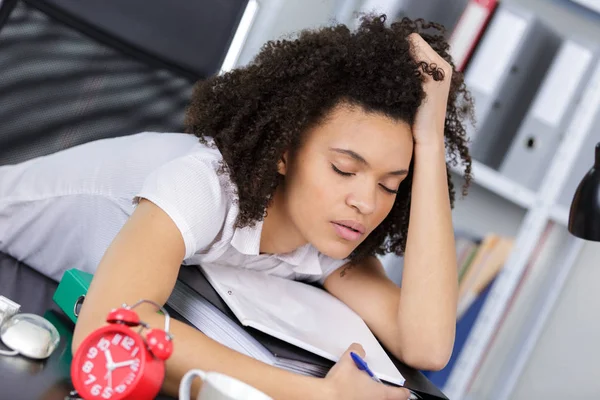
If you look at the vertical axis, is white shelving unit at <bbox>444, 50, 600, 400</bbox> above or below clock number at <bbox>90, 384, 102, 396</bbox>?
above

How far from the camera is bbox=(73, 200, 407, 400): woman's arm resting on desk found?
69 cm

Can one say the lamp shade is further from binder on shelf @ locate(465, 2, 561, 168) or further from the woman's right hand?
binder on shelf @ locate(465, 2, 561, 168)

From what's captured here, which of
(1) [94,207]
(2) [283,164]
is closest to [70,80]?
(1) [94,207]

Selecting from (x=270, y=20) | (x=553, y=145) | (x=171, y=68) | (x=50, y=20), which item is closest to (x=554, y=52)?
(x=553, y=145)

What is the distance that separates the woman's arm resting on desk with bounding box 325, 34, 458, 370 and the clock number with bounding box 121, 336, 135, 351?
0.60 metres

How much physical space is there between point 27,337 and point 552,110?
1.63m

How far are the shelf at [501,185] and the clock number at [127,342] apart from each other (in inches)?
59.4

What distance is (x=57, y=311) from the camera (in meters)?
0.82

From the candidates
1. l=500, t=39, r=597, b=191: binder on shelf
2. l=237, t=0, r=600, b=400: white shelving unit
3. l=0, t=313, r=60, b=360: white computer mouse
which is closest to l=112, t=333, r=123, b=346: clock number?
l=0, t=313, r=60, b=360: white computer mouse

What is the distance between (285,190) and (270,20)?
1.22 meters

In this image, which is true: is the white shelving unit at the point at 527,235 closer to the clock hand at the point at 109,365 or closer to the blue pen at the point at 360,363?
the blue pen at the point at 360,363

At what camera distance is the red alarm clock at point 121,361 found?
1.74 feet

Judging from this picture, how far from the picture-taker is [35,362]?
2.05 ft

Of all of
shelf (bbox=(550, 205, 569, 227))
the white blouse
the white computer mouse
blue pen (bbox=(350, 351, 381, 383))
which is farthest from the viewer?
shelf (bbox=(550, 205, 569, 227))
